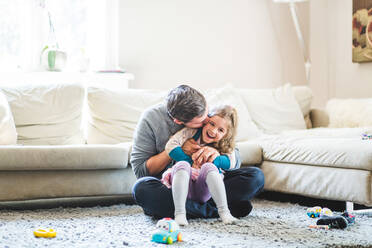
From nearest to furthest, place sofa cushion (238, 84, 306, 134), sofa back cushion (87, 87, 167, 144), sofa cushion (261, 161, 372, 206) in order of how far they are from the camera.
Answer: sofa cushion (261, 161, 372, 206), sofa back cushion (87, 87, 167, 144), sofa cushion (238, 84, 306, 134)

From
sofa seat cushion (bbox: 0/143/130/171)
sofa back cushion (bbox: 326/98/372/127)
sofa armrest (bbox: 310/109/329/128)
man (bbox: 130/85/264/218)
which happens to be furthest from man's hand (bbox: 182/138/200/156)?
sofa armrest (bbox: 310/109/329/128)

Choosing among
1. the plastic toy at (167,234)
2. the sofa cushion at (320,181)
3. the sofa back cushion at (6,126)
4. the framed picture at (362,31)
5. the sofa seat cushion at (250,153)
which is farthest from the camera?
the framed picture at (362,31)

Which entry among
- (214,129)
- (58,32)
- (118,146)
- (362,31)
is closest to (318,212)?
(214,129)

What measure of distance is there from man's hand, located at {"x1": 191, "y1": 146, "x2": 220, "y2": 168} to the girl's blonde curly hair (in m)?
0.04

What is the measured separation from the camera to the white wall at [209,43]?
173 inches

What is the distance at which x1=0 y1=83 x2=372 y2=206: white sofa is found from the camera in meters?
2.61

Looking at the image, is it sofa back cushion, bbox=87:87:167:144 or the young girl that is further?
sofa back cushion, bbox=87:87:167:144

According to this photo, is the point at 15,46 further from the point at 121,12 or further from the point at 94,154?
the point at 94,154

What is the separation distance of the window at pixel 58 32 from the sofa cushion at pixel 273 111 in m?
1.20

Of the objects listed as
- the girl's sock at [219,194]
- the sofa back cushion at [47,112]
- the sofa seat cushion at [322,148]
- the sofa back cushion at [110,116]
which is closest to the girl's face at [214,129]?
the girl's sock at [219,194]

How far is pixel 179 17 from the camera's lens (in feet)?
14.9

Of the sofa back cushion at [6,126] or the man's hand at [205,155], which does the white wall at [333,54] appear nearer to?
the man's hand at [205,155]

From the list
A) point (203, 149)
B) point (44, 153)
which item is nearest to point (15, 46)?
point (44, 153)

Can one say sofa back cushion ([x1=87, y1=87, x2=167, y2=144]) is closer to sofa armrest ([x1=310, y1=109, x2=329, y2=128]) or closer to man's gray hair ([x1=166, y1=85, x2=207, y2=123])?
man's gray hair ([x1=166, y1=85, x2=207, y2=123])
